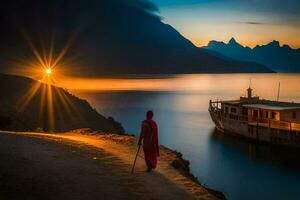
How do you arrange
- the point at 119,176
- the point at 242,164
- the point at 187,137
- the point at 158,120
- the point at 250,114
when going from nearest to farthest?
the point at 119,176
the point at 242,164
the point at 250,114
the point at 187,137
the point at 158,120

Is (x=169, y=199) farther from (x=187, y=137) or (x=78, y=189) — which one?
(x=187, y=137)

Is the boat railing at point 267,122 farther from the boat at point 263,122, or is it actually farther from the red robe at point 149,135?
the red robe at point 149,135

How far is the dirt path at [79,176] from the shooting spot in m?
10.5

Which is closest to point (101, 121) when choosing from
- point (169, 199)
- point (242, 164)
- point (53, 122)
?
point (53, 122)

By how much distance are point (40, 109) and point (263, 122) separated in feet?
92.6

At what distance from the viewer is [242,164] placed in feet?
132

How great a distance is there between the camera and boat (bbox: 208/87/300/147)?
43.4m

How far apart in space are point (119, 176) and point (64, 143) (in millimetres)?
5794

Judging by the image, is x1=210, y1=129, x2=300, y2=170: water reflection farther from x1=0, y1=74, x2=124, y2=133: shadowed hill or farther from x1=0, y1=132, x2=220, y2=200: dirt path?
x1=0, y1=132, x2=220, y2=200: dirt path

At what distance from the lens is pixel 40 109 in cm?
3622

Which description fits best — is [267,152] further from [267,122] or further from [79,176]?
[79,176]

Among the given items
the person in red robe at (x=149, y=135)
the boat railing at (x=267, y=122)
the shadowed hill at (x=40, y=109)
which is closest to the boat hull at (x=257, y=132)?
the boat railing at (x=267, y=122)

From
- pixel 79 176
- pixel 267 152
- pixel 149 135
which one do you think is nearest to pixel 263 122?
pixel 267 152

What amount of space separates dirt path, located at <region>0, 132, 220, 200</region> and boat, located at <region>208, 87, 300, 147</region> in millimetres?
31275
